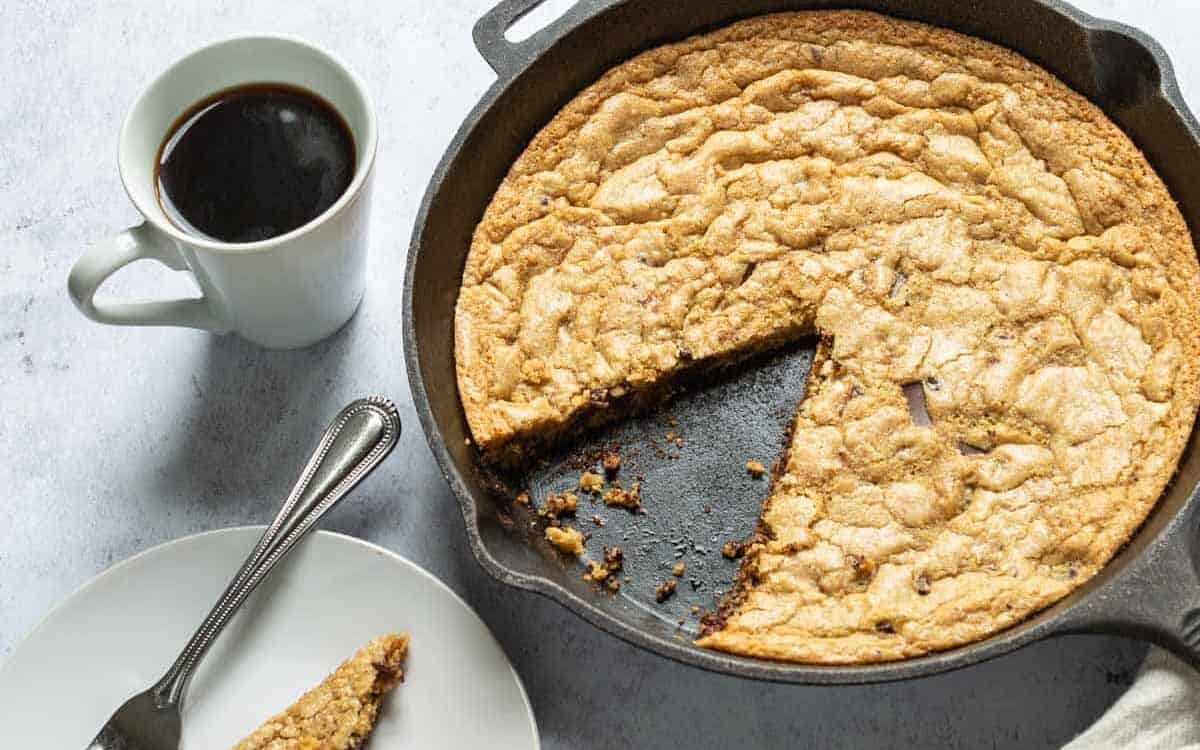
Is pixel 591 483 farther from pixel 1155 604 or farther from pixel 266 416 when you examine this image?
pixel 1155 604

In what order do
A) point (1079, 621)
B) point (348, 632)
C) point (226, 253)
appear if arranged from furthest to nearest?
point (348, 632)
point (226, 253)
point (1079, 621)

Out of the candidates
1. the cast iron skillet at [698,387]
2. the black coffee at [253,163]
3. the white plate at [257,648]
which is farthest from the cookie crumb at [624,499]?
the black coffee at [253,163]

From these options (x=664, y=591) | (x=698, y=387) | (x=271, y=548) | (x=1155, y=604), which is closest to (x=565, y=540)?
(x=664, y=591)

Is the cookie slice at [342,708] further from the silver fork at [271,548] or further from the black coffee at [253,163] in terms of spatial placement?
the black coffee at [253,163]

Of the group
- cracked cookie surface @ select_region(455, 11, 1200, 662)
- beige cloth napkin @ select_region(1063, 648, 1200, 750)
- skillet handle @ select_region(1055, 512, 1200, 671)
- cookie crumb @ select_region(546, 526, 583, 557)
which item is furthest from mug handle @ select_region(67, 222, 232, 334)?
beige cloth napkin @ select_region(1063, 648, 1200, 750)

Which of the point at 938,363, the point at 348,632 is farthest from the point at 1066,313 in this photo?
the point at 348,632

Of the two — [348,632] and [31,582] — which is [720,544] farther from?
[31,582]

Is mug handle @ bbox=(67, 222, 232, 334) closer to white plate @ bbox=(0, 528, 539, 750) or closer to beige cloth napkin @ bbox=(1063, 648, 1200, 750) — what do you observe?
white plate @ bbox=(0, 528, 539, 750)
